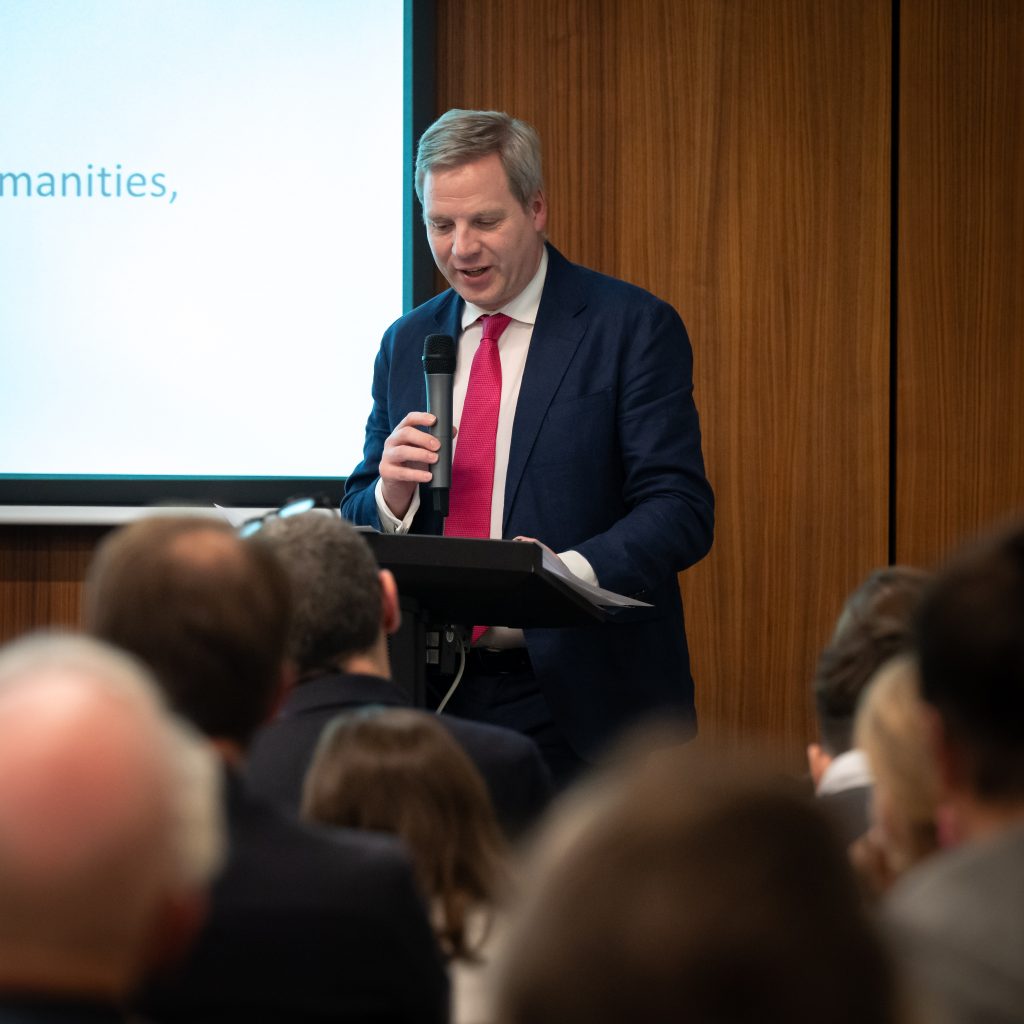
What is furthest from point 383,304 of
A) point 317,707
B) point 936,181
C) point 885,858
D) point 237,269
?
point 885,858

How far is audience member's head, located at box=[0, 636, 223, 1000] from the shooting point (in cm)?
83

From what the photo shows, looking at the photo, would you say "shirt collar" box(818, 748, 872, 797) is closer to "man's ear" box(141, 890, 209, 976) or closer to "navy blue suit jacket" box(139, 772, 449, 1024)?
"navy blue suit jacket" box(139, 772, 449, 1024)

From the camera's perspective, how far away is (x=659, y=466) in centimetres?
295

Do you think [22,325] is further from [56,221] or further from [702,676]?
[702,676]

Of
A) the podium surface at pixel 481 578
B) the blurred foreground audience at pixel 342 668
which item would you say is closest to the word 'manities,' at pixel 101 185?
the podium surface at pixel 481 578

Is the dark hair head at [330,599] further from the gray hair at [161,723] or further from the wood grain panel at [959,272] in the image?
the wood grain panel at [959,272]

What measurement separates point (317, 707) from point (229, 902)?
2.16ft

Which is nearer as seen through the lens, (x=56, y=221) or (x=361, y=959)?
(x=361, y=959)

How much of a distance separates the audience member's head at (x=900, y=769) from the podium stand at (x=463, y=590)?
32.8 inches

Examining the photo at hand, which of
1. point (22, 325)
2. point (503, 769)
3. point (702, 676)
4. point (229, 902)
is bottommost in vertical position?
point (702, 676)

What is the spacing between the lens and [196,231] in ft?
13.7

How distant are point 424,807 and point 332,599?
1.63ft

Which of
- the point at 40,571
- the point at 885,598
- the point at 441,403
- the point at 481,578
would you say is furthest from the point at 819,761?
the point at 40,571

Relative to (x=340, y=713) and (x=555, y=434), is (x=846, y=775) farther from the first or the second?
(x=555, y=434)
